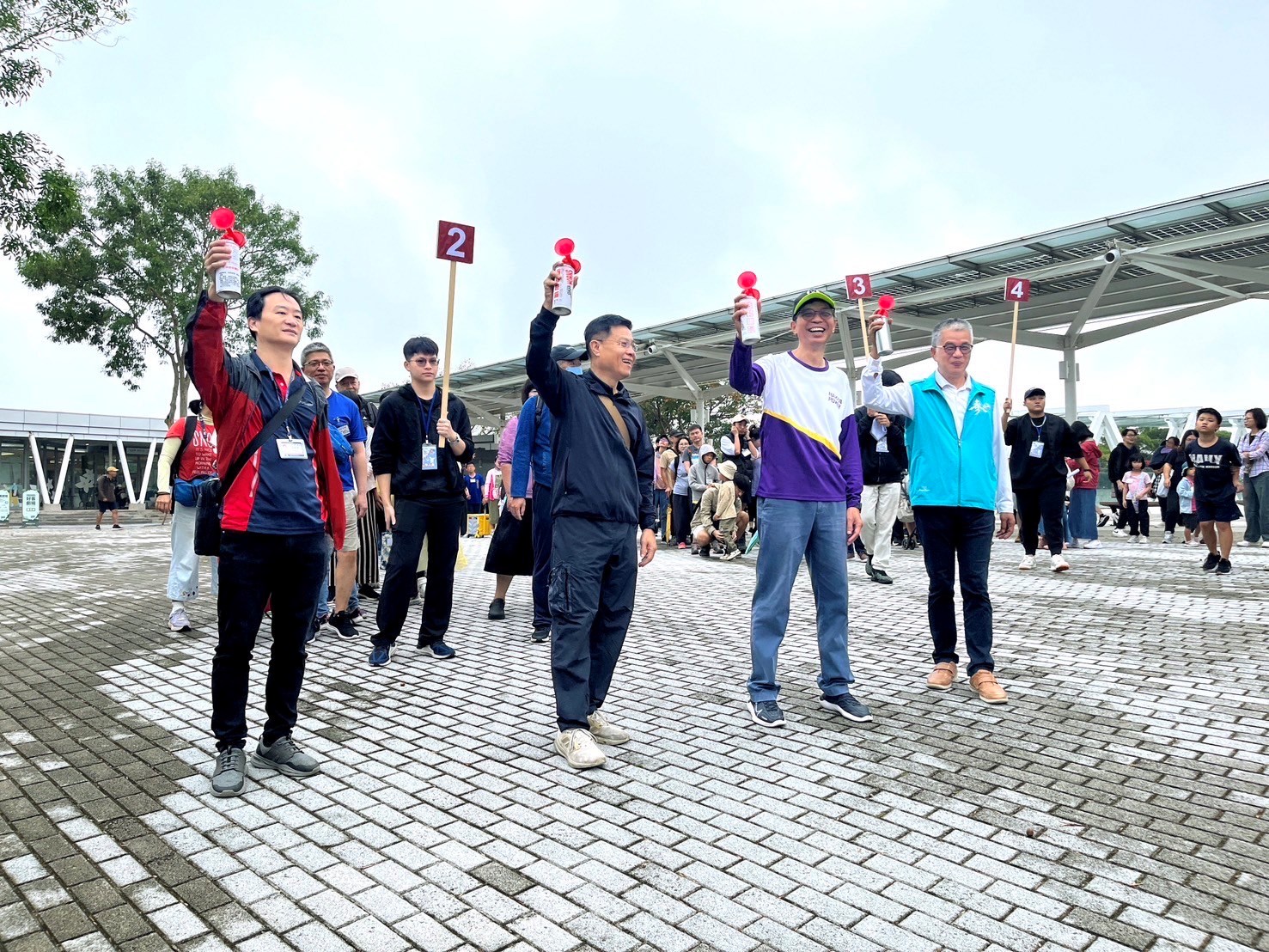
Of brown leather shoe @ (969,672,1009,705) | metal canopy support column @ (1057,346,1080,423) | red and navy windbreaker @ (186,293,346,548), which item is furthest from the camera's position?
metal canopy support column @ (1057,346,1080,423)

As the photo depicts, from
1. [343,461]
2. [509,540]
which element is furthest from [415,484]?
[509,540]

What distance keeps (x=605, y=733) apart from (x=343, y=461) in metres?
3.09

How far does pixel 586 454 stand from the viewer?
376 centimetres

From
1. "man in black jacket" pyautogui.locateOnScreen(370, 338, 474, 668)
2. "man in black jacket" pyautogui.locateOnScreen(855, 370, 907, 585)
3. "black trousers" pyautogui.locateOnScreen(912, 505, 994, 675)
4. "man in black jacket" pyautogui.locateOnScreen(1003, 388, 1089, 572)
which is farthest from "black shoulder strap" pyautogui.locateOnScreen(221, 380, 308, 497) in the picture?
"man in black jacket" pyautogui.locateOnScreen(1003, 388, 1089, 572)

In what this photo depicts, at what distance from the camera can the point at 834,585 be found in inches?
172

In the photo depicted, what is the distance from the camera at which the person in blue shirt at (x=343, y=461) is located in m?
5.73

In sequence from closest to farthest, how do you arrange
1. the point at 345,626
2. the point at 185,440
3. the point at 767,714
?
the point at 767,714 < the point at 185,440 < the point at 345,626

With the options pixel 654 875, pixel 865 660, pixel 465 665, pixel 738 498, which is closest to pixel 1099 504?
pixel 738 498

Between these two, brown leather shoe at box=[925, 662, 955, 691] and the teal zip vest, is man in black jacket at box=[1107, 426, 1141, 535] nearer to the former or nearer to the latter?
the teal zip vest

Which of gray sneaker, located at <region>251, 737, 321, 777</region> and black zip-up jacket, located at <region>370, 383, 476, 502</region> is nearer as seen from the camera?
gray sneaker, located at <region>251, 737, 321, 777</region>

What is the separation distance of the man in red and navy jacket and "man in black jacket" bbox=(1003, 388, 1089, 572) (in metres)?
8.12

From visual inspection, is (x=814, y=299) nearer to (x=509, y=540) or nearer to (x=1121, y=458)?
(x=509, y=540)

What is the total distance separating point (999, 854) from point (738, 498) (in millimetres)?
10400

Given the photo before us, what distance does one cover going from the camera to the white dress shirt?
4.78m
